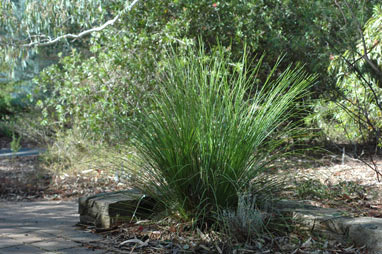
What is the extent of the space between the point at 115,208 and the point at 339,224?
5.06 ft

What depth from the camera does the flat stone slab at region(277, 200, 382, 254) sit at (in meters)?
2.54

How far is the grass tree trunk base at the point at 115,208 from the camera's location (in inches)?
124

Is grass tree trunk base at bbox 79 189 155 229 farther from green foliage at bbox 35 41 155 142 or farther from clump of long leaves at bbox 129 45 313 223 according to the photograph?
green foliage at bbox 35 41 155 142

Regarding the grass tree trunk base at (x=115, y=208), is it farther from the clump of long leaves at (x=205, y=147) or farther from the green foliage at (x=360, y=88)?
the green foliage at (x=360, y=88)

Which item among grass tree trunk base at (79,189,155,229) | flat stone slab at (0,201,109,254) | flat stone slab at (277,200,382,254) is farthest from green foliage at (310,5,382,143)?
flat stone slab at (0,201,109,254)

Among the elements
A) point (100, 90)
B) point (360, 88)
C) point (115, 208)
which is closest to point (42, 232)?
point (115, 208)

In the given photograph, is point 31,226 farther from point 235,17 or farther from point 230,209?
point 235,17

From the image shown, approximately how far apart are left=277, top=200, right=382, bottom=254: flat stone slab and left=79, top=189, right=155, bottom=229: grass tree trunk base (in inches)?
39.2

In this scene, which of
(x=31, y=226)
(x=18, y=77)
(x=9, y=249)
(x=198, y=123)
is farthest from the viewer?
(x=18, y=77)

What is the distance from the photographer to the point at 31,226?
134 inches

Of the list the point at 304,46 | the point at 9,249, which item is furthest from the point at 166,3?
the point at 9,249

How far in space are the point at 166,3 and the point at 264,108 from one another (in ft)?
15.3

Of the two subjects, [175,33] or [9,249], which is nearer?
[9,249]

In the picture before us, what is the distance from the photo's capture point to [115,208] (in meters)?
3.15
